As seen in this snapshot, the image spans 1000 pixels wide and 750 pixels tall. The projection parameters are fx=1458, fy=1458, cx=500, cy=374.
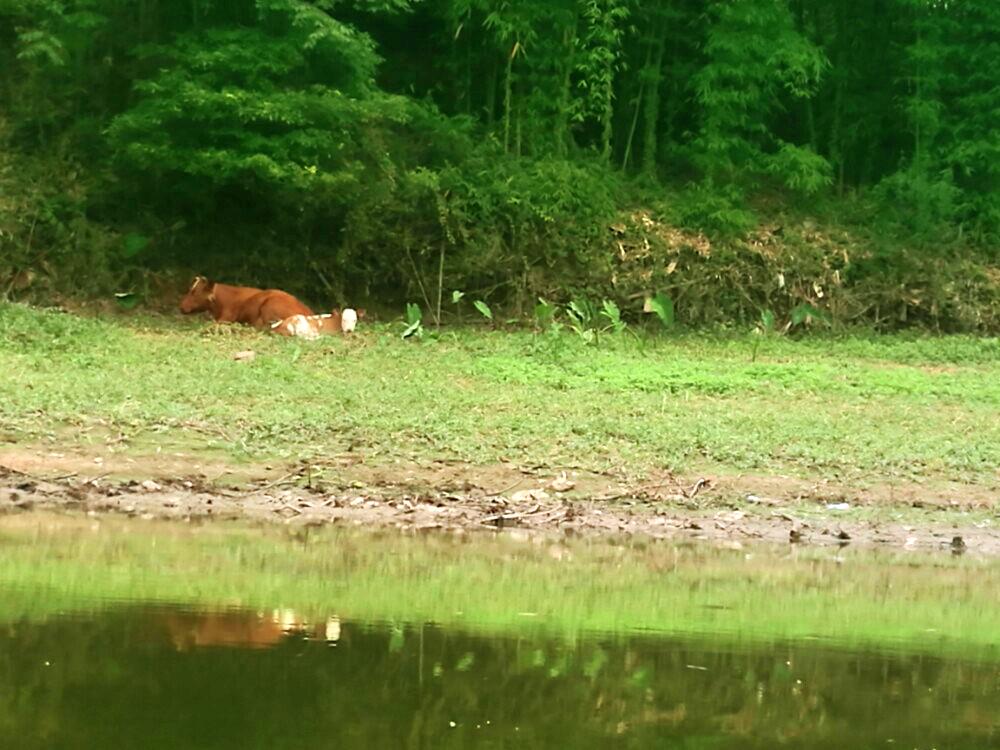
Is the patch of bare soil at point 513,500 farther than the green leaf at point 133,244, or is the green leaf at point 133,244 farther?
the green leaf at point 133,244

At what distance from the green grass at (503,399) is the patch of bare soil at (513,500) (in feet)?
1.14

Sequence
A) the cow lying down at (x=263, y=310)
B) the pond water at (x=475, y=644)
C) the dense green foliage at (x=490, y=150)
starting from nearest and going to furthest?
the pond water at (x=475, y=644) → the cow lying down at (x=263, y=310) → the dense green foliage at (x=490, y=150)

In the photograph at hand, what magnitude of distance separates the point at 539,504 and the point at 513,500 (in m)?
0.17

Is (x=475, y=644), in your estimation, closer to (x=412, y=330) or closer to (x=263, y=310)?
(x=412, y=330)

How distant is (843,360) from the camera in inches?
626

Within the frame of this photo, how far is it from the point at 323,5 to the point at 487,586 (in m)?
11.4

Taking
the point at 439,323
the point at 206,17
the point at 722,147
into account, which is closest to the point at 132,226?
the point at 206,17

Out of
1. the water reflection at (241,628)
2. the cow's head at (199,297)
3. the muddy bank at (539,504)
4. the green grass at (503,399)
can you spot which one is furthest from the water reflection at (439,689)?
the cow's head at (199,297)

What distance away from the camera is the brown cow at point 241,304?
16094mm

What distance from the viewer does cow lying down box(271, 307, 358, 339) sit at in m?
15.6

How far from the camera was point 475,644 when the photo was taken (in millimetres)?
5516

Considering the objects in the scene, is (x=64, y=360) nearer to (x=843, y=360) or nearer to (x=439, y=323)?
(x=439, y=323)

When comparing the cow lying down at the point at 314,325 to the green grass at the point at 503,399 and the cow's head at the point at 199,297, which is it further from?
the cow's head at the point at 199,297

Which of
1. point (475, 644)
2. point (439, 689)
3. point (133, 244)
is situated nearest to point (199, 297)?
point (133, 244)
